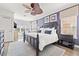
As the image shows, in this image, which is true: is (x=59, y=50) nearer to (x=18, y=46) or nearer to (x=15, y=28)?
(x=18, y=46)

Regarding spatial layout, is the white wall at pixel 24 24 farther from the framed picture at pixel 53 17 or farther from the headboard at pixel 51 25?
the framed picture at pixel 53 17

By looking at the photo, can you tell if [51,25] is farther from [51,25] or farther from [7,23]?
[7,23]

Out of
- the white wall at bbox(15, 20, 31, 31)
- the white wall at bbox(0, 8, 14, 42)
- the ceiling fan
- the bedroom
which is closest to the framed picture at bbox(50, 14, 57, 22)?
the bedroom

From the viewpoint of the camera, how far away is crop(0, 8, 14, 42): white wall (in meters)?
1.60

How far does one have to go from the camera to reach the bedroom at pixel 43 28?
163 cm

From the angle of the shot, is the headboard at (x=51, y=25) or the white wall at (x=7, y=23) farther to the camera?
the headboard at (x=51, y=25)

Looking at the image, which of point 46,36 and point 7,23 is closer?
point 7,23

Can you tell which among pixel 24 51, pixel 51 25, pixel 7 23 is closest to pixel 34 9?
pixel 51 25

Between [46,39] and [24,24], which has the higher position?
[24,24]

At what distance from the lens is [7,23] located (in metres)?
1.63

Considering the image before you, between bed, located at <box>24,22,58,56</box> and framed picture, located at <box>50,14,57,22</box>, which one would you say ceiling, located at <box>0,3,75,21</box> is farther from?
bed, located at <box>24,22,58,56</box>

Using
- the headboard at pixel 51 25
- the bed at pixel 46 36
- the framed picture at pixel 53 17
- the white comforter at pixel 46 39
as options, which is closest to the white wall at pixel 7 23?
the bed at pixel 46 36

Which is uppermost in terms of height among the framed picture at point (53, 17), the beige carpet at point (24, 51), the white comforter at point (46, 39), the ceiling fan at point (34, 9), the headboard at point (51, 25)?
the ceiling fan at point (34, 9)

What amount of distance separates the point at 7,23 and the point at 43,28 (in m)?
0.74
